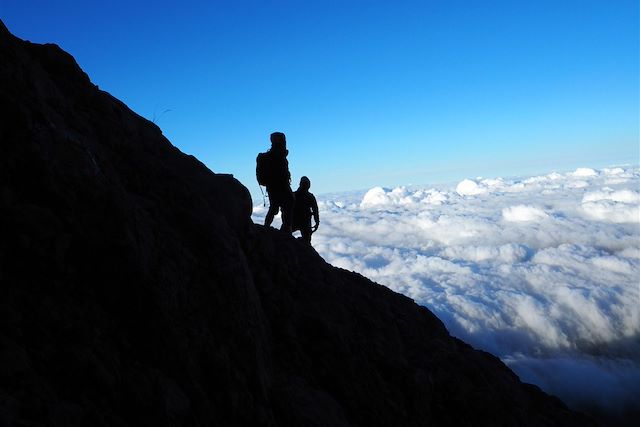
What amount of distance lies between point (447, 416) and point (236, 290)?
8.07 meters

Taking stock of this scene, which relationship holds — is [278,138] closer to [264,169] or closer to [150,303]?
[264,169]

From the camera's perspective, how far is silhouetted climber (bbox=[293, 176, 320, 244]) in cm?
1692

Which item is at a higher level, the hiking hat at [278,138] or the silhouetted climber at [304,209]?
the hiking hat at [278,138]

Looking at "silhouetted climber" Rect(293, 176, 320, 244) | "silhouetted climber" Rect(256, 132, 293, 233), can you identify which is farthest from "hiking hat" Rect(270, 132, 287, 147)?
"silhouetted climber" Rect(293, 176, 320, 244)

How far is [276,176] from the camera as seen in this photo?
46.9 feet

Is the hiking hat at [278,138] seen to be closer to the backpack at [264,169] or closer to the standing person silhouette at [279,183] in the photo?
the standing person silhouette at [279,183]

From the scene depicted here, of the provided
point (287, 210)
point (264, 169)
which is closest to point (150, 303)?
point (264, 169)

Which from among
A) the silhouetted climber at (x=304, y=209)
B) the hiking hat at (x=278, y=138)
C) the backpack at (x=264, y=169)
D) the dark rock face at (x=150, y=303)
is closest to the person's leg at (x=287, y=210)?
the backpack at (x=264, y=169)

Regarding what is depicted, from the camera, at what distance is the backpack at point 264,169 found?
1396cm

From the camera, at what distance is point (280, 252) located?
12398 millimetres

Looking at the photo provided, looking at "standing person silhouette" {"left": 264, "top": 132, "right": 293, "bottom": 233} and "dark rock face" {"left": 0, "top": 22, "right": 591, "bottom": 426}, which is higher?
"standing person silhouette" {"left": 264, "top": 132, "right": 293, "bottom": 233}

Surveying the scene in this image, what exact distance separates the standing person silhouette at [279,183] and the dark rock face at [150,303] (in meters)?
2.56

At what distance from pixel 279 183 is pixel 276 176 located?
0.31m

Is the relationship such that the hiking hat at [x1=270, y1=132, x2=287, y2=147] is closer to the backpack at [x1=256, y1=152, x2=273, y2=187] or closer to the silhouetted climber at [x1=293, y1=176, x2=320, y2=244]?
the backpack at [x1=256, y1=152, x2=273, y2=187]
